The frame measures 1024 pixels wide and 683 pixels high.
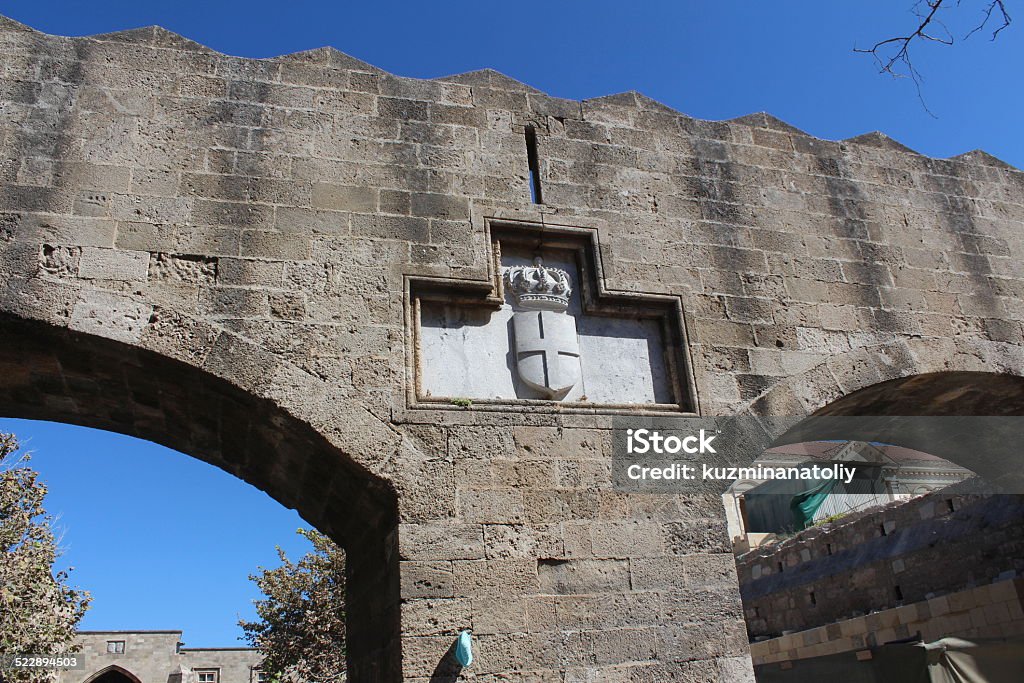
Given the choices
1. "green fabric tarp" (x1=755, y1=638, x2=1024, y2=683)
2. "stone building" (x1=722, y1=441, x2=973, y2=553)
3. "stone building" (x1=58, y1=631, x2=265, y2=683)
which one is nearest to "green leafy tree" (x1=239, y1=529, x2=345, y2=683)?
"stone building" (x1=722, y1=441, x2=973, y2=553)

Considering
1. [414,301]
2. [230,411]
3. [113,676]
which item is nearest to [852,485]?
[414,301]

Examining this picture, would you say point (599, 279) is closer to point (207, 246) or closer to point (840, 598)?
point (207, 246)

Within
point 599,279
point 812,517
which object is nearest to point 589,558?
point 599,279

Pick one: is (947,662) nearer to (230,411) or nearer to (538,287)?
(538,287)

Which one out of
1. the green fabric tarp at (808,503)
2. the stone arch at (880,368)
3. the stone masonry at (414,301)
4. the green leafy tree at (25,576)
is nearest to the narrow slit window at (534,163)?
the stone masonry at (414,301)

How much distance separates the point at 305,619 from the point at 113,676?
56.1ft

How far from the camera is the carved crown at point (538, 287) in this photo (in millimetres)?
4492

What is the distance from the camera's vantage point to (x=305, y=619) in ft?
51.5

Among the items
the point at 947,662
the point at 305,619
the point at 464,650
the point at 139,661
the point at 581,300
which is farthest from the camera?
the point at 139,661

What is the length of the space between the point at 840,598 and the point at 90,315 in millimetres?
9183

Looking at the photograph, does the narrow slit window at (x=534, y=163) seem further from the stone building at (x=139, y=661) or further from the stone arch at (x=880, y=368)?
the stone building at (x=139, y=661)

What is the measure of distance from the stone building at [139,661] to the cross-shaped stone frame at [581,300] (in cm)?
2682

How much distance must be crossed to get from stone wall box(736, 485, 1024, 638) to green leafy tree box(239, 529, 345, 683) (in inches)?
294

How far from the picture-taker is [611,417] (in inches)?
168
